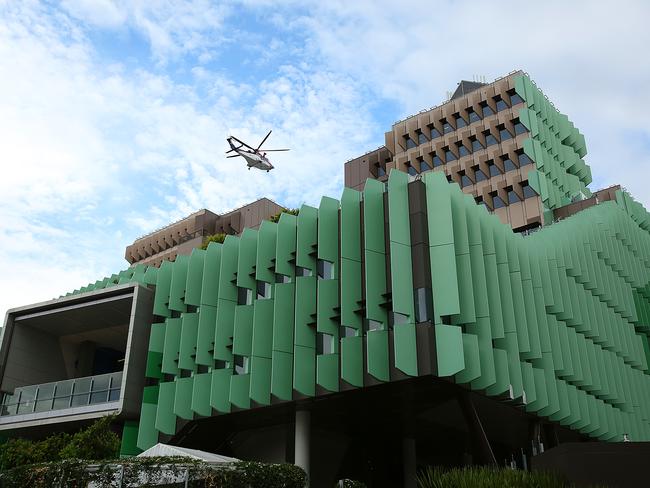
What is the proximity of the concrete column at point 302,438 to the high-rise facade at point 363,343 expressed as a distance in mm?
90

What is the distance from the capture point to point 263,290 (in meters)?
33.7

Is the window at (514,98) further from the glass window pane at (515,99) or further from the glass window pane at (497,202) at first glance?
the glass window pane at (497,202)

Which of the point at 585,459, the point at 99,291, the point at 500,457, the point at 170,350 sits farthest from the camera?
the point at 500,457

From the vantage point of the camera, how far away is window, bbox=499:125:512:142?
A: 64.0m

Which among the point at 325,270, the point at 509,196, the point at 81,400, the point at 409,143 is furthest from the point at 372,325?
the point at 409,143

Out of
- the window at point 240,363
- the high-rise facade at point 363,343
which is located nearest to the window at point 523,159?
the high-rise facade at point 363,343

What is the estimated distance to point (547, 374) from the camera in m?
33.8

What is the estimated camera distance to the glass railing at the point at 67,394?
117 ft

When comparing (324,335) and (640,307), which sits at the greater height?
(640,307)

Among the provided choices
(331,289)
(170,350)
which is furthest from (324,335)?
(170,350)

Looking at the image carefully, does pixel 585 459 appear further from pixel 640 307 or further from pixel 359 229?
pixel 640 307

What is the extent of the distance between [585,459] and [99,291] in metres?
28.7

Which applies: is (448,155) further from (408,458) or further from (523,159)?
(408,458)

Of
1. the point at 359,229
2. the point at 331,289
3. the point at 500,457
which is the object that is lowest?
the point at 500,457
